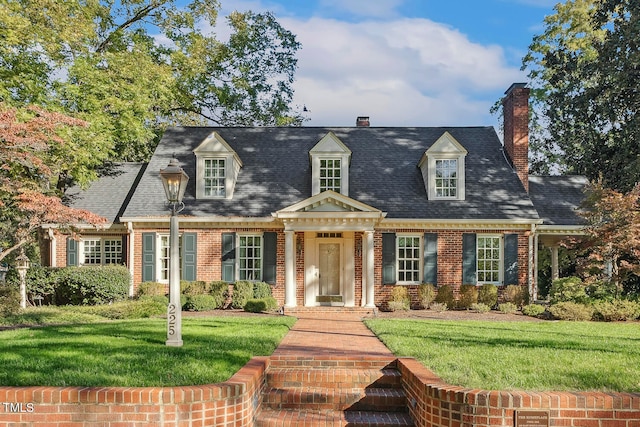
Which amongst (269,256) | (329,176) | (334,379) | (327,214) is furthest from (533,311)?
(334,379)

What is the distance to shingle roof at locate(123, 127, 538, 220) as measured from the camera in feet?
65.1

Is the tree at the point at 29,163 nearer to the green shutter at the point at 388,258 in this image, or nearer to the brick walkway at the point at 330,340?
the brick walkway at the point at 330,340

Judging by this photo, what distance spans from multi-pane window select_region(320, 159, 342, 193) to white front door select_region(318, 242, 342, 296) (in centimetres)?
220

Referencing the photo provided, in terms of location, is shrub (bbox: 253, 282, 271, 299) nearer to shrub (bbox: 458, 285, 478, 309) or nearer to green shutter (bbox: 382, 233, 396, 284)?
green shutter (bbox: 382, 233, 396, 284)

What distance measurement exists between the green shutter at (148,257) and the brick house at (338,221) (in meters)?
0.03

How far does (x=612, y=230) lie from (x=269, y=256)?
1085 cm

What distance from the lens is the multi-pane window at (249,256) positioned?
1962 cm

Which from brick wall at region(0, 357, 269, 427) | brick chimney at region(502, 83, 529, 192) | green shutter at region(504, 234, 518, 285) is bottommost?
brick wall at region(0, 357, 269, 427)

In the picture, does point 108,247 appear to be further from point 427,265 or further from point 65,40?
point 427,265

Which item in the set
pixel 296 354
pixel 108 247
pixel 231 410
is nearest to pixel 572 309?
pixel 296 354

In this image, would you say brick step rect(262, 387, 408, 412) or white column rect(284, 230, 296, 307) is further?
white column rect(284, 230, 296, 307)

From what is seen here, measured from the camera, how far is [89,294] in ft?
61.5

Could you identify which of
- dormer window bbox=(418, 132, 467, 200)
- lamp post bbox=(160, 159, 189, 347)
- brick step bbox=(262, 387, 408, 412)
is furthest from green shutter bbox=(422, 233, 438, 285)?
brick step bbox=(262, 387, 408, 412)

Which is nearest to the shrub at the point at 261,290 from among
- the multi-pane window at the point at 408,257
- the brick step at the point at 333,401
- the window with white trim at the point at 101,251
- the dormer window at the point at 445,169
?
the multi-pane window at the point at 408,257
